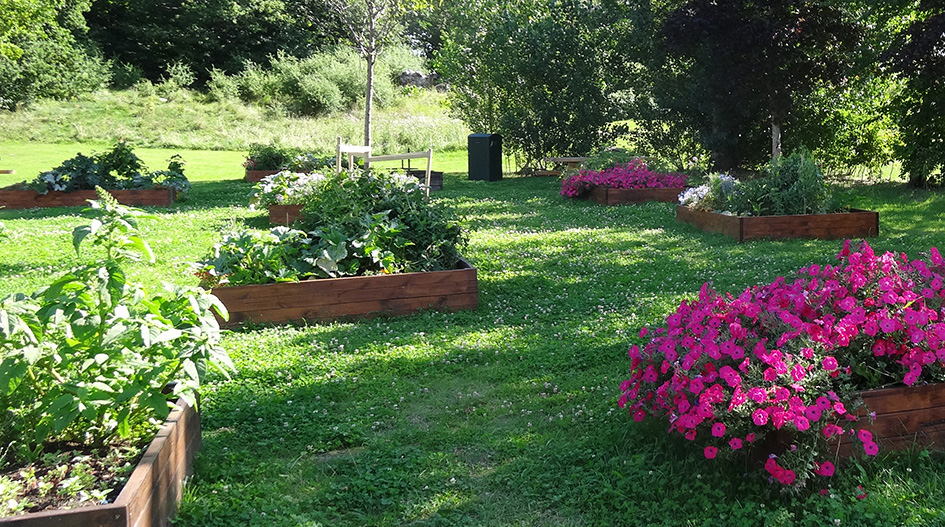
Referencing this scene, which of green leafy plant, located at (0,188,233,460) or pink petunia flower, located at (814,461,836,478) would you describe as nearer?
green leafy plant, located at (0,188,233,460)

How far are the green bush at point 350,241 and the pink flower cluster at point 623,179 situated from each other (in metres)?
5.61

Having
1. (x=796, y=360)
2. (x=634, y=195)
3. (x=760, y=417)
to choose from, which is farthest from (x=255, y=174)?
(x=760, y=417)

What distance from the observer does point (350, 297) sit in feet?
16.6

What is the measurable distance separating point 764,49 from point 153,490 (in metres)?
11.6

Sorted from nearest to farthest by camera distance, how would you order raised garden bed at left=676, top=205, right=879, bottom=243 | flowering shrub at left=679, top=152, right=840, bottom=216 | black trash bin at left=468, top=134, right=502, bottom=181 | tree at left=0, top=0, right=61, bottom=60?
raised garden bed at left=676, top=205, right=879, bottom=243 < flowering shrub at left=679, top=152, right=840, bottom=216 < black trash bin at left=468, top=134, right=502, bottom=181 < tree at left=0, top=0, right=61, bottom=60

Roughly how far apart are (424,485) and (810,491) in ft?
4.61

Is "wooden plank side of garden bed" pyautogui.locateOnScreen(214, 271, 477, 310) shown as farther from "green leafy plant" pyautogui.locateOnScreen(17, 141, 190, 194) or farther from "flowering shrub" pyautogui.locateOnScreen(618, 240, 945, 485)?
"green leafy plant" pyautogui.locateOnScreen(17, 141, 190, 194)

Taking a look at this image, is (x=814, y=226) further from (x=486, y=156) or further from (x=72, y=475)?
(x=486, y=156)

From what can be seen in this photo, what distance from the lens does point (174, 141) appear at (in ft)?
79.4

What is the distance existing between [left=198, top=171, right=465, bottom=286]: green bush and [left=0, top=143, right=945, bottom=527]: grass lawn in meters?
0.45

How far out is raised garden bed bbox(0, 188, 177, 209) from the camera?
11.3m

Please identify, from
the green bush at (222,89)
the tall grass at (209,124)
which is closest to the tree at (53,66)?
the tall grass at (209,124)

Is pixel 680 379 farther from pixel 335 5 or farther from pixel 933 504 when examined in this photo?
pixel 335 5

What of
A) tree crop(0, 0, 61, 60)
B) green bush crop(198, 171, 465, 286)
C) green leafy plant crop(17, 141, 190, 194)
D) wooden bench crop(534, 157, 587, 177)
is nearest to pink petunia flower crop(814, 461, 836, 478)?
green bush crop(198, 171, 465, 286)
